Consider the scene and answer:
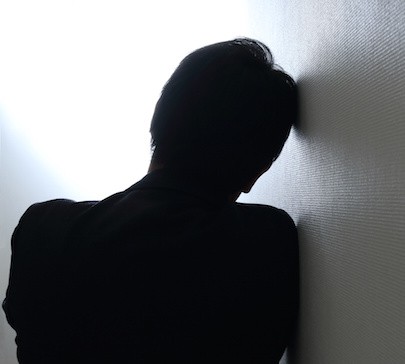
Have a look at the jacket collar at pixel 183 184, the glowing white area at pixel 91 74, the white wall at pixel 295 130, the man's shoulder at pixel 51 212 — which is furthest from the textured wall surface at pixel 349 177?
the glowing white area at pixel 91 74

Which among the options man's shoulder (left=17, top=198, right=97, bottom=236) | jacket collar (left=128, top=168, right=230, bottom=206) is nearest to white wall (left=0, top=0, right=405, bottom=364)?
jacket collar (left=128, top=168, right=230, bottom=206)

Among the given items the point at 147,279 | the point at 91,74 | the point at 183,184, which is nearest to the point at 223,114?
the point at 183,184

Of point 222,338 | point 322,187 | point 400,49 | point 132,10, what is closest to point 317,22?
point 322,187

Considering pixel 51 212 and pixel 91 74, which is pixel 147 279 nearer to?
pixel 51 212

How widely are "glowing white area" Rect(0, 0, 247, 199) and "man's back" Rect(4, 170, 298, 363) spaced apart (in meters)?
1.06

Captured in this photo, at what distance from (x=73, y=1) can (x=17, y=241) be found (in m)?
1.21

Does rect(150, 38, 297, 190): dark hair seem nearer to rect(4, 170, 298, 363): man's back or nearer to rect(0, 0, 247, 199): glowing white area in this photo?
rect(4, 170, 298, 363): man's back

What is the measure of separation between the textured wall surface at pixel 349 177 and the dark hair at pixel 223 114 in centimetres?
5

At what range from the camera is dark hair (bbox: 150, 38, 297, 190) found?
769 mm

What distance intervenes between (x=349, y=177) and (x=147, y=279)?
28cm

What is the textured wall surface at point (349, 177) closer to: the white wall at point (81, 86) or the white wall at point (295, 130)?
the white wall at point (295, 130)

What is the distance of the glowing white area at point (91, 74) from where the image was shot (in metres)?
1.80

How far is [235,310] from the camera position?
2.45 feet

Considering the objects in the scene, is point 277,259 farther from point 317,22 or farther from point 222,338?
point 317,22
